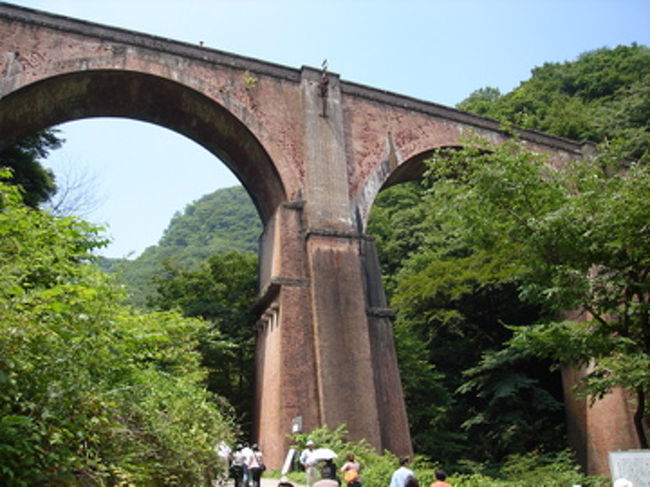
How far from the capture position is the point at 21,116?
10898 millimetres

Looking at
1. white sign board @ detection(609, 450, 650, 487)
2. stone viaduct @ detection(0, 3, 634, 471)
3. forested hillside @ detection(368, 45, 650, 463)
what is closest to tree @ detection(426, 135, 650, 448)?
forested hillside @ detection(368, 45, 650, 463)

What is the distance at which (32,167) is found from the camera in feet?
46.3

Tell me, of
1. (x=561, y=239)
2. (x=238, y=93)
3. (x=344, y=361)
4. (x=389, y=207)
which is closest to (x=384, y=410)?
(x=344, y=361)

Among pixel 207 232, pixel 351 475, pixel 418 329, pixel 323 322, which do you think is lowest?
pixel 351 475

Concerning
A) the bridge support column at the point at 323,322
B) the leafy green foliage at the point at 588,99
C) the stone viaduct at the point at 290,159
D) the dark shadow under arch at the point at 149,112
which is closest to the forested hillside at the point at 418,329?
the bridge support column at the point at 323,322

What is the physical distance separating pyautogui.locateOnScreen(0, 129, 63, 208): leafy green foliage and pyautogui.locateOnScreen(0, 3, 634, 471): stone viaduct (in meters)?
2.75

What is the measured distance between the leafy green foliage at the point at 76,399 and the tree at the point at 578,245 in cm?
520

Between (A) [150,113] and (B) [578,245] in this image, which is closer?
(B) [578,245]

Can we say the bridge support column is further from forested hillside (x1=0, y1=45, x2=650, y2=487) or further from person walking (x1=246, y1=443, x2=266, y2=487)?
person walking (x1=246, y1=443, x2=266, y2=487)

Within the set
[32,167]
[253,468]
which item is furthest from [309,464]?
[32,167]

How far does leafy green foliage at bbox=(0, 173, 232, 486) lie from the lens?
3.67 meters

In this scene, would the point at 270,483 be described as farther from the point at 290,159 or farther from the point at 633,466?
the point at 290,159

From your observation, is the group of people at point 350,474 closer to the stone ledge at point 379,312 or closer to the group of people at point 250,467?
the group of people at point 250,467

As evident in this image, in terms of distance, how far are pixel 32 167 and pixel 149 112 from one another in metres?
3.85
